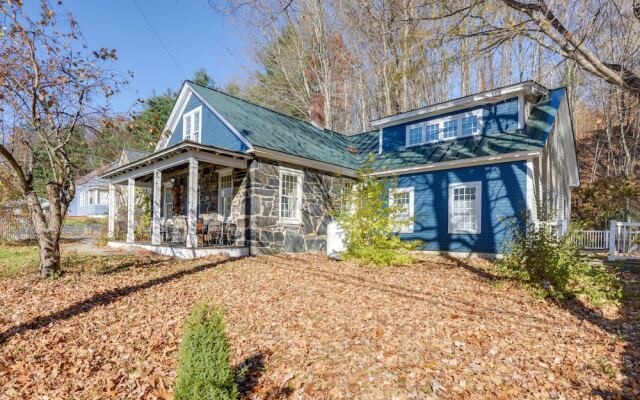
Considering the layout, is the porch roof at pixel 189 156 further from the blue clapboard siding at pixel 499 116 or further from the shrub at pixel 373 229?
the blue clapboard siding at pixel 499 116

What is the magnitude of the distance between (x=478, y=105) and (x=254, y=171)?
7.80 metres

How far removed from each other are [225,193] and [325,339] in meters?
8.22

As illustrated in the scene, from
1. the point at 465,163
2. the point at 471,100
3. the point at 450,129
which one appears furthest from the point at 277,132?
the point at 471,100

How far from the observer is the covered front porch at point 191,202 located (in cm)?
951

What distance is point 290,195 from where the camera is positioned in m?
11.3

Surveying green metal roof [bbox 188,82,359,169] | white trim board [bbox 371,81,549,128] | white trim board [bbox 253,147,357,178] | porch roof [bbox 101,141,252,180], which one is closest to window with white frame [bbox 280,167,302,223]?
white trim board [bbox 253,147,357,178]

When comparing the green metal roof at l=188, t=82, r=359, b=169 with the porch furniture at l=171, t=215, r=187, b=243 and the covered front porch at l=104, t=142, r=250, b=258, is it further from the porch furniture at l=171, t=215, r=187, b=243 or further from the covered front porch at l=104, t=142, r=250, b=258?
the porch furniture at l=171, t=215, r=187, b=243

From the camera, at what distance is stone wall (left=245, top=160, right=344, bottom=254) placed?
33.6ft

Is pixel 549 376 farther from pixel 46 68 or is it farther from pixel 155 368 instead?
pixel 46 68

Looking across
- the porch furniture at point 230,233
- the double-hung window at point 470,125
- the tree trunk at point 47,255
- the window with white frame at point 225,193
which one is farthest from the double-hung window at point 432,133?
the tree trunk at point 47,255

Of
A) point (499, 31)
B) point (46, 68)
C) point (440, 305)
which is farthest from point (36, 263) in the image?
point (499, 31)

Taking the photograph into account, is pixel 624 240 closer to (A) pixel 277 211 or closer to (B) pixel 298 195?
(B) pixel 298 195

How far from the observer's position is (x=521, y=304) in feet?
18.4

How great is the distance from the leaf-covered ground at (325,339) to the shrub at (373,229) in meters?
1.49
